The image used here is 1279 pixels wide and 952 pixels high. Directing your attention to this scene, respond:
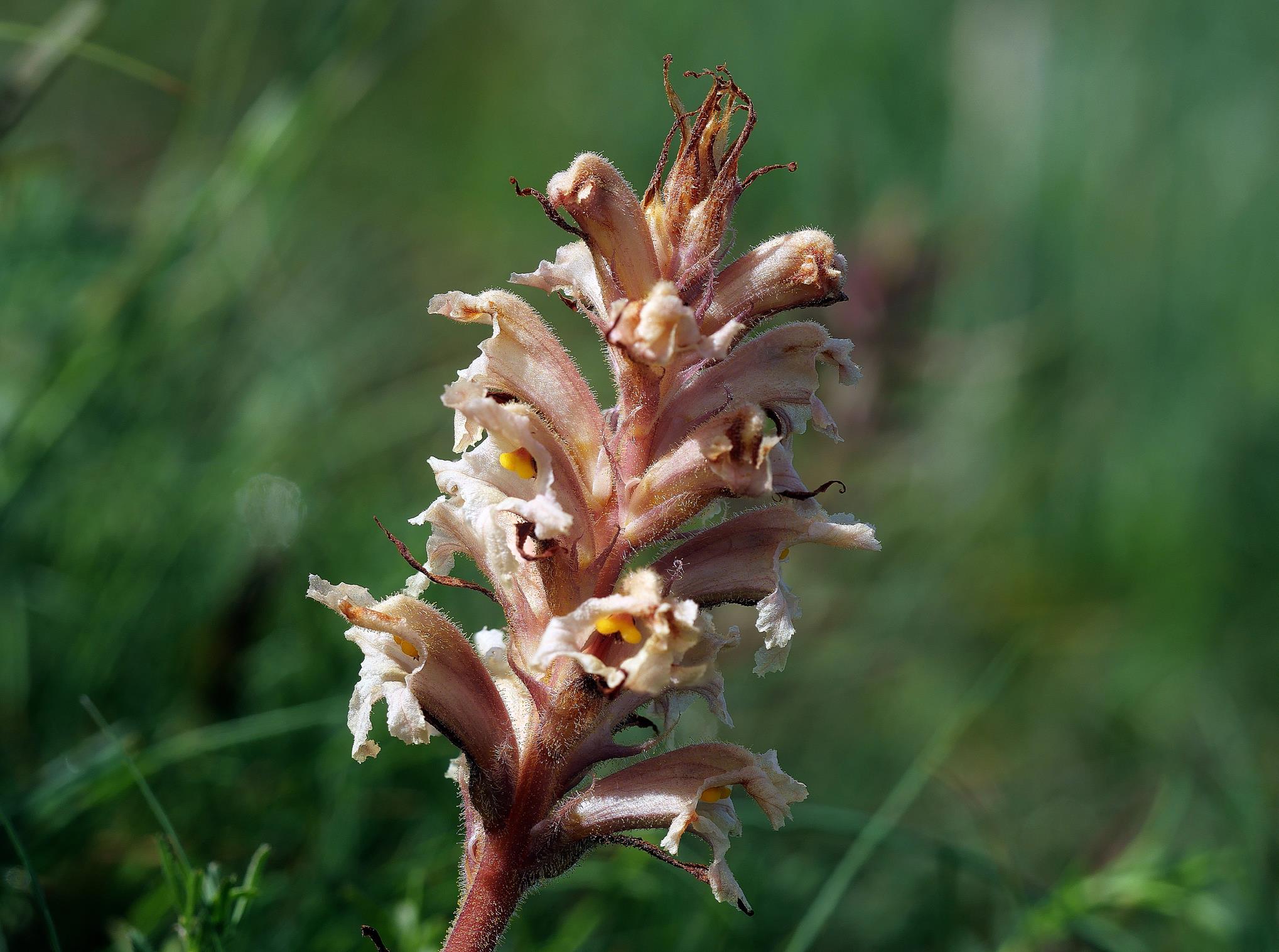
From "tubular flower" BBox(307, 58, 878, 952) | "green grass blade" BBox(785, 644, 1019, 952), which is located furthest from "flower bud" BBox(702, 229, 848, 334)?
"green grass blade" BBox(785, 644, 1019, 952)

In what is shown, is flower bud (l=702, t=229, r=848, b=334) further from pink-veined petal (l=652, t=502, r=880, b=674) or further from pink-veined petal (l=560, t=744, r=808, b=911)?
pink-veined petal (l=560, t=744, r=808, b=911)

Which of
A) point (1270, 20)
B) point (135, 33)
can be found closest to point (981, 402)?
point (1270, 20)

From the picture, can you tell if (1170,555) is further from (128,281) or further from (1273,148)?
(128,281)

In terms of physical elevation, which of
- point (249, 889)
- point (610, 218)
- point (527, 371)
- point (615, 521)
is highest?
point (610, 218)

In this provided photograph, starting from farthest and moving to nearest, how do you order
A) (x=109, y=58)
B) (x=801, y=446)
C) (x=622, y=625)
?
(x=801, y=446) < (x=109, y=58) < (x=622, y=625)

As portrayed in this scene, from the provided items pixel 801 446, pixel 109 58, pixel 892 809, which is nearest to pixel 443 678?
pixel 892 809

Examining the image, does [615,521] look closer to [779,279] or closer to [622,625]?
[622,625]

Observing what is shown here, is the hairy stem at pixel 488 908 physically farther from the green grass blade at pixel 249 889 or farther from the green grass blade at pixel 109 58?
the green grass blade at pixel 109 58
